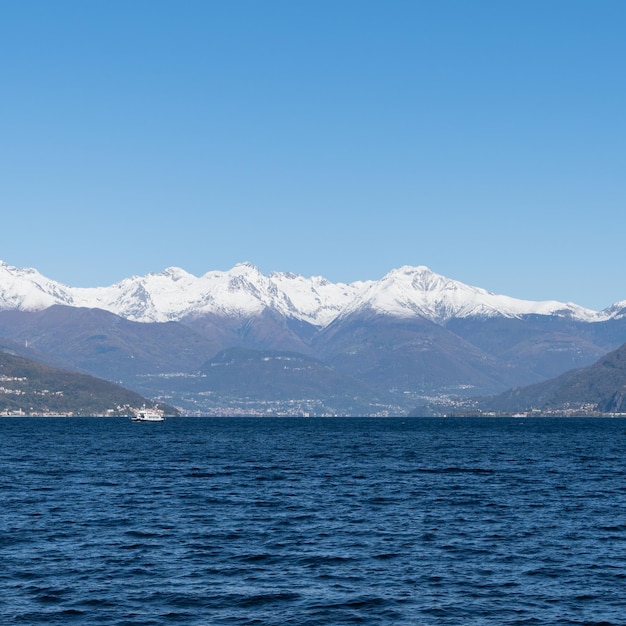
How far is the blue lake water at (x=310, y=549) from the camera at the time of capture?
59000mm

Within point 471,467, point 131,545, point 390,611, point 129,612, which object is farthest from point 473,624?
point 471,467

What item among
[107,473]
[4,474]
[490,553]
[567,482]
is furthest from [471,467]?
[490,553]

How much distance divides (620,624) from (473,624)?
7860 mm

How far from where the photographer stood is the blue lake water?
59000 millimetres

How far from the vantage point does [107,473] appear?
140125 millimetres

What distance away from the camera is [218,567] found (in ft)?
227

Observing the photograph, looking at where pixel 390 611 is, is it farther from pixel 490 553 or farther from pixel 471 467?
pixel 471 467

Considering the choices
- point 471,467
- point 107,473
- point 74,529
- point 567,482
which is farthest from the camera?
point 471,467

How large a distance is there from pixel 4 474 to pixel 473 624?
94135 mm

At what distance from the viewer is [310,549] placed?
76500 millimetres

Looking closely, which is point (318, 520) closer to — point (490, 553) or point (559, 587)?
point (490, 553)

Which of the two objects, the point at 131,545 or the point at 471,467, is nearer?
the point at 131,545

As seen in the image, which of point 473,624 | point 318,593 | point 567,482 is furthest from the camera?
point 567,482

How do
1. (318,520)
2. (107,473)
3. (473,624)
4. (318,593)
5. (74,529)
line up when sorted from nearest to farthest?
(473,624) < (318,593) < (74,529) < (318,520) < (107,473)
